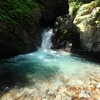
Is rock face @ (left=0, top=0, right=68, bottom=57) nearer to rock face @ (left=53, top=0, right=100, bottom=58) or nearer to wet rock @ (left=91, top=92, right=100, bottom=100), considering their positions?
rock face @ (left=53, top=0, right=100, bottom=58)

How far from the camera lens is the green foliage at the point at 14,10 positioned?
8.75m

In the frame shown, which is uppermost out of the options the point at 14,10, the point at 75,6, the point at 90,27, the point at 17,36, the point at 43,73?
the point at 75,6

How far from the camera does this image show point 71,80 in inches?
265

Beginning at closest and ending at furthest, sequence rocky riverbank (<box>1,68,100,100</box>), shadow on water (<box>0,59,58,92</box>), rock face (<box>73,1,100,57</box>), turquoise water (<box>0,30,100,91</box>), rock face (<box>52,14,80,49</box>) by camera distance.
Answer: rocky riverbank (<box>1,68,100,100</box>) < shadow on water (<box>0,59,58,92</box>) < turquoise water (<box>0,30,100,91</box>) < rock face (<box>73,1,100,57</box>) < rock face (<box>52,14,80,49</box>)

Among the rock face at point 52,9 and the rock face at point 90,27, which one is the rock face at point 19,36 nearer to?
the rock face at point 90,27

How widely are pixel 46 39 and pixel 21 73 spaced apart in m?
7.42

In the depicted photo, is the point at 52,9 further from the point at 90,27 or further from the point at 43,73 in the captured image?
the point at 43,73

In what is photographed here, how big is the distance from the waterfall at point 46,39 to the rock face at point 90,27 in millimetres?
3859

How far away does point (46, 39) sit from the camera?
47.1 ft

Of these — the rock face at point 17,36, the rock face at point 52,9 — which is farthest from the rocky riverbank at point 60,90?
the rock face at point 52,9

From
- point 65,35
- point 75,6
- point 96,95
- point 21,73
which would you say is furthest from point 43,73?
point 75,6

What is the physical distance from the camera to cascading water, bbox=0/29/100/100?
5.99 meters

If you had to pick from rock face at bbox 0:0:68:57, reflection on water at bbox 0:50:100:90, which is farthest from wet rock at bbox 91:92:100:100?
rock face at bbox 0:0:68:57

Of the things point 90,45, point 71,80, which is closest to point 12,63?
point 71,80
